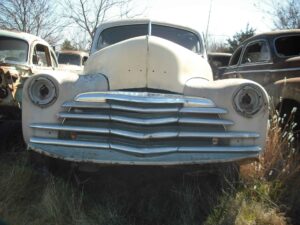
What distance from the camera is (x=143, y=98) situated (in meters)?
3.49

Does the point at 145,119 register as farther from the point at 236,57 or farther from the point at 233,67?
the point at 236,57

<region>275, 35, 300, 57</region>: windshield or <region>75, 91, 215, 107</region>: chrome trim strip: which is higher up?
<region>275, 35, 300, 57</region>: windshield

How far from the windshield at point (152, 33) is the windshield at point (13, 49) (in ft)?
6.45

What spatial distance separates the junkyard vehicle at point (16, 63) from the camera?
5.42m

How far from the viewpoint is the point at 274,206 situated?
13.0ft

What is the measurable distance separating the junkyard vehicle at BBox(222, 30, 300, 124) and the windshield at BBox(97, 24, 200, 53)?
1.18 metres

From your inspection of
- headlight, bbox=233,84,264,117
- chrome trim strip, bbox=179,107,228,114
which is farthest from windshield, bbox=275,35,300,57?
chrome trim strip, bbox=179,107,228,114

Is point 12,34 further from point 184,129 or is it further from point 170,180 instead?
point 184,129

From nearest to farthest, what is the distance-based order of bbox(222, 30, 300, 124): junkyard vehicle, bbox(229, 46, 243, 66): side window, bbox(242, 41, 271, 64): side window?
1. bbox(222, 30, 300, 124): junkyard vehicle
2. bbox(242, 41, 271, 64): side window
3. bbox(229, 46, 243, 66): side window

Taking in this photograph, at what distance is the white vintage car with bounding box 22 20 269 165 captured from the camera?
349cm

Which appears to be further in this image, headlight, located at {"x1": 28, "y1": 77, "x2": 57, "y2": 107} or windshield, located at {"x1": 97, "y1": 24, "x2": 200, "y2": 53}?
windshield, located at {"x1": 97, "y1": 24, "x2": 200, "y2": 53}

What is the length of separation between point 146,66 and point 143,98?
0.53 m

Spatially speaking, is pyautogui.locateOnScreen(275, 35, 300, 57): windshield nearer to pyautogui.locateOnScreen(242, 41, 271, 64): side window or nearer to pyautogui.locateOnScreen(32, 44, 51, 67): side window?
pyautogui.locateOnScreen(242, 41, 271, 64): side window

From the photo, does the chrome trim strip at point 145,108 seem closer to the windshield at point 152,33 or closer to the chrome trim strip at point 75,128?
the chrome trim strip at point 75,128
